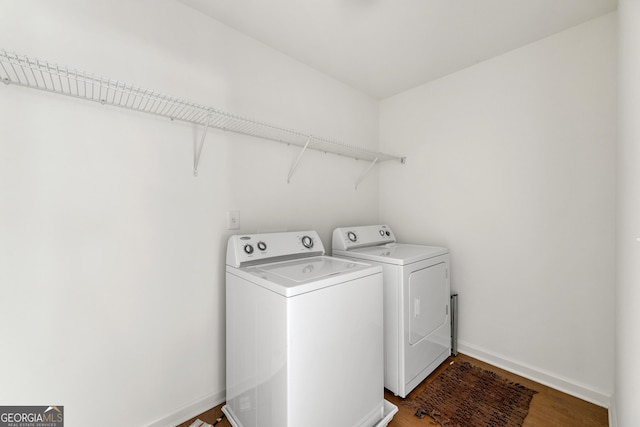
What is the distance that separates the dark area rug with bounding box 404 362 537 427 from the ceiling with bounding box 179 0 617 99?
2538 millimetres

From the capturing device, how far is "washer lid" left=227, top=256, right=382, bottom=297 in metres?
1.27

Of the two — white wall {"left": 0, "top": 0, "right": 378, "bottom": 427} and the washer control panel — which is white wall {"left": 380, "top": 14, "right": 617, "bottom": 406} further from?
white wall {"left": 0, "top": 0, "right": 378, "bottom": 427}

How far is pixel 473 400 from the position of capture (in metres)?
1.80

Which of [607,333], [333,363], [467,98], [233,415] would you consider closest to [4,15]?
[333,363]

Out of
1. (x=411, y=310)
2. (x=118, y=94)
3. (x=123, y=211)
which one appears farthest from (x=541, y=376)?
(x=118, y=94)

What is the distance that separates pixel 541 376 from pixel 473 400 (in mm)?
643

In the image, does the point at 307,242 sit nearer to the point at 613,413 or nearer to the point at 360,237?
the point at 360,237

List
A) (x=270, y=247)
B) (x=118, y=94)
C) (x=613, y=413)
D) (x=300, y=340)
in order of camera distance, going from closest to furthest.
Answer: (x=300, y=340) → (x=118, y=94) → (x=613, y=413) → (x=270, y=247)

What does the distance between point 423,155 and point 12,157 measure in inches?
111

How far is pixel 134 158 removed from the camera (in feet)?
4.85

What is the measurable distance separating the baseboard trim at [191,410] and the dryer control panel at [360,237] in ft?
4.40

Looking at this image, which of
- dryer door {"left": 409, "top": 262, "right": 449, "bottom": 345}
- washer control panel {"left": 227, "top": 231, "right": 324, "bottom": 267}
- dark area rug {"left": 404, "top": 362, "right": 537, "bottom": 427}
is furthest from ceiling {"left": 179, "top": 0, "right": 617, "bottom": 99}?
dark area rug {"left": 404, "top": 362, "right": 537, "bottom": 427}

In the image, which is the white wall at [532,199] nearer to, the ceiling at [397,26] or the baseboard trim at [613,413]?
the baseboard trim at [613,413]

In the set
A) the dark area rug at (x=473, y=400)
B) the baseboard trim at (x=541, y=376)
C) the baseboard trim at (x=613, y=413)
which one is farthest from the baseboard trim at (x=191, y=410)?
the baseboard trim at (x=613, y=413)
